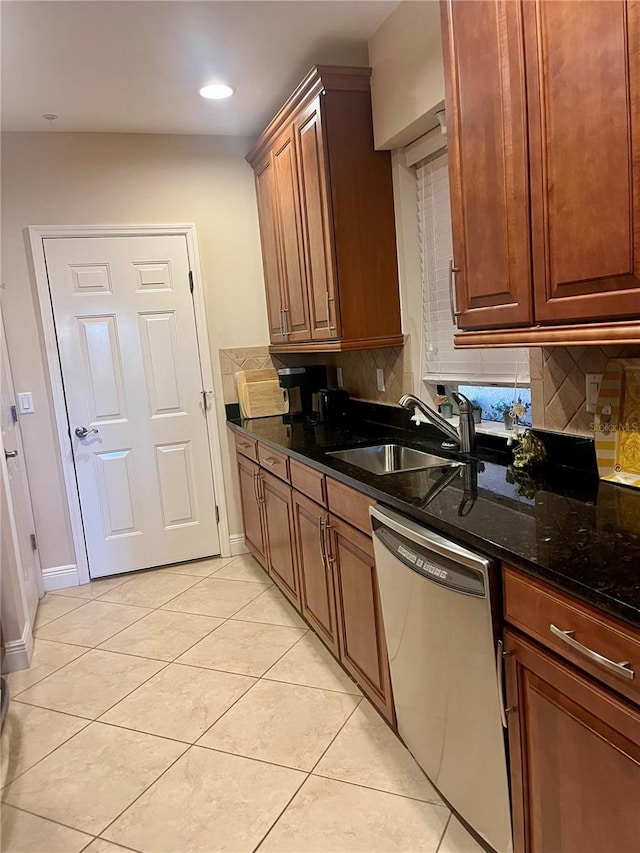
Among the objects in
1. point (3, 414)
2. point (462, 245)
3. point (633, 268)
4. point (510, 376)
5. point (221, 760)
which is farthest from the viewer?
point (3, 414)

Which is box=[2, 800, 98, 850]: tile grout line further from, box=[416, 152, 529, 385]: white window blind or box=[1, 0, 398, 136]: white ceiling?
box=[1, 0, 398, 136]: white ceiling

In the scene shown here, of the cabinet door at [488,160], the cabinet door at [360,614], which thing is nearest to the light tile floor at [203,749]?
the cabinet door at [360,614]

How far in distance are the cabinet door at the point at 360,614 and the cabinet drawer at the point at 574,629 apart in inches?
29.9

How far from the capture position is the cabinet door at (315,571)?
241 cm

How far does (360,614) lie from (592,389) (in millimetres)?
1094

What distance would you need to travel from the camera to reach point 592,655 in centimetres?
108

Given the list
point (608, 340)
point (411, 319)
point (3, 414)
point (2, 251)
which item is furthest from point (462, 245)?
point (2, 251)

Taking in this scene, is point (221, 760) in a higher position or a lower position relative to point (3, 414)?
lower

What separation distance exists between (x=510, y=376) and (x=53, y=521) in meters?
2.85

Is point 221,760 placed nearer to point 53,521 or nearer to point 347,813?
point 347,813

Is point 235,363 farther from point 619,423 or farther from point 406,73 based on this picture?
point 619,423

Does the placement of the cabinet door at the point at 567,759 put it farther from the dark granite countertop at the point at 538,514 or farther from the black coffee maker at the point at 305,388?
the black coffee maker at the point at 305,388

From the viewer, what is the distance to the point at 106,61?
2.62 m

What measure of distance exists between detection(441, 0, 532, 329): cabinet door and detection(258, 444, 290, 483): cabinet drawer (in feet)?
4.14
